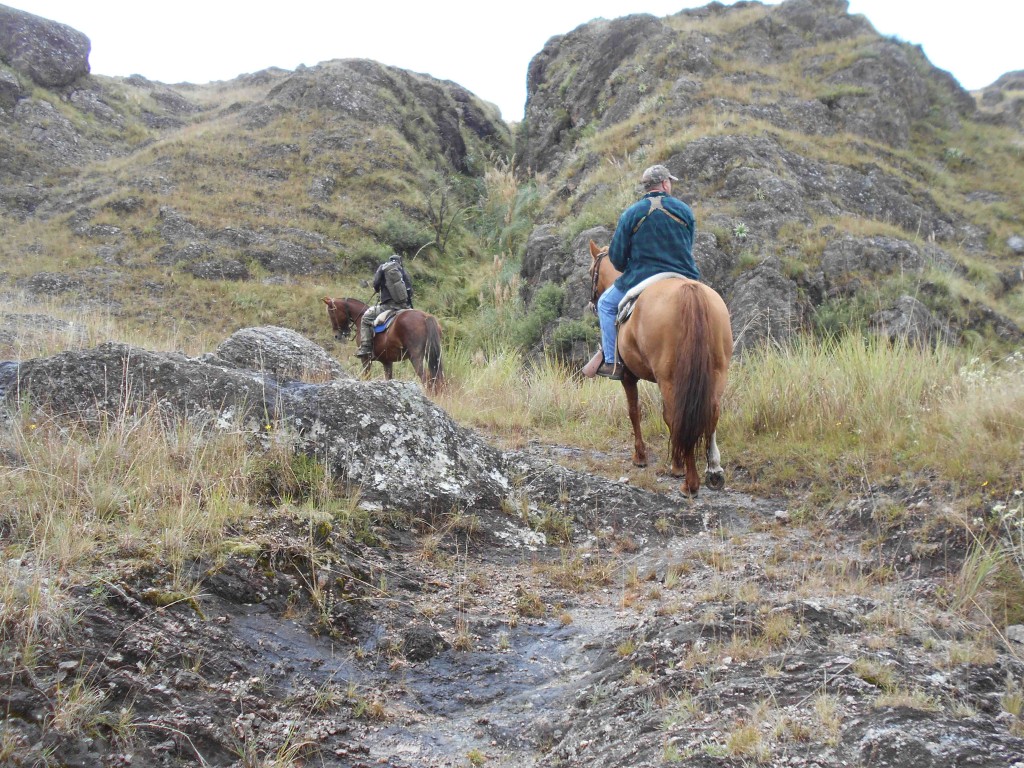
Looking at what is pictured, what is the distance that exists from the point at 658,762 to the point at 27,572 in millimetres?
2355

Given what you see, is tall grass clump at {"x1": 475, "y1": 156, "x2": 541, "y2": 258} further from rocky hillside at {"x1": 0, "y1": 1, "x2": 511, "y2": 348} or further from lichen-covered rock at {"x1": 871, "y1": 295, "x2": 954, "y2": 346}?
Result: lichen-covered rock at {"x1": 871, "y1": 295, "x2": 954, "y2": 346}

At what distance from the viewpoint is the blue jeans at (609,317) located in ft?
22.5

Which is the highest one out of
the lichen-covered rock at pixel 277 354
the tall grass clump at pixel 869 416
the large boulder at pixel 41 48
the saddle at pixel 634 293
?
the large boulder at pixel 41 48

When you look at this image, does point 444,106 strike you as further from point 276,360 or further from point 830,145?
point 276,360

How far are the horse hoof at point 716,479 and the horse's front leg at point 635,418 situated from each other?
85 centimetres

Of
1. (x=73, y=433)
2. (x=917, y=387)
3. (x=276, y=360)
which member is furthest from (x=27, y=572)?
(x=917, y=387)

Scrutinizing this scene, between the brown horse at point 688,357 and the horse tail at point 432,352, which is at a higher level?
the brown horse at point 688,357

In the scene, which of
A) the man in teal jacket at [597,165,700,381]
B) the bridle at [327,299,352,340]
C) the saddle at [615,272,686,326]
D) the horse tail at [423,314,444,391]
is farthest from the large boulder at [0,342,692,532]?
the bridle at [327,299,352,340]

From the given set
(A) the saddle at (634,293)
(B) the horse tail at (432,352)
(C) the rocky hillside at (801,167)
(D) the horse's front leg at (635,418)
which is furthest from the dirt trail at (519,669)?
(B) the horse tail at (432,352)

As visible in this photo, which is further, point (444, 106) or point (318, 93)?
point (444, 106)

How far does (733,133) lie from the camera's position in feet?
57.4

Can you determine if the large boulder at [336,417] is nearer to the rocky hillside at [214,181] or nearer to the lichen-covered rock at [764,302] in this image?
the lichen-covered rock at [764,302]

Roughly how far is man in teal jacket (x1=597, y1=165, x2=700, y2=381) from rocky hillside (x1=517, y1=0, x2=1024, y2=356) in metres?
2.40

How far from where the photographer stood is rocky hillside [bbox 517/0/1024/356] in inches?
543
